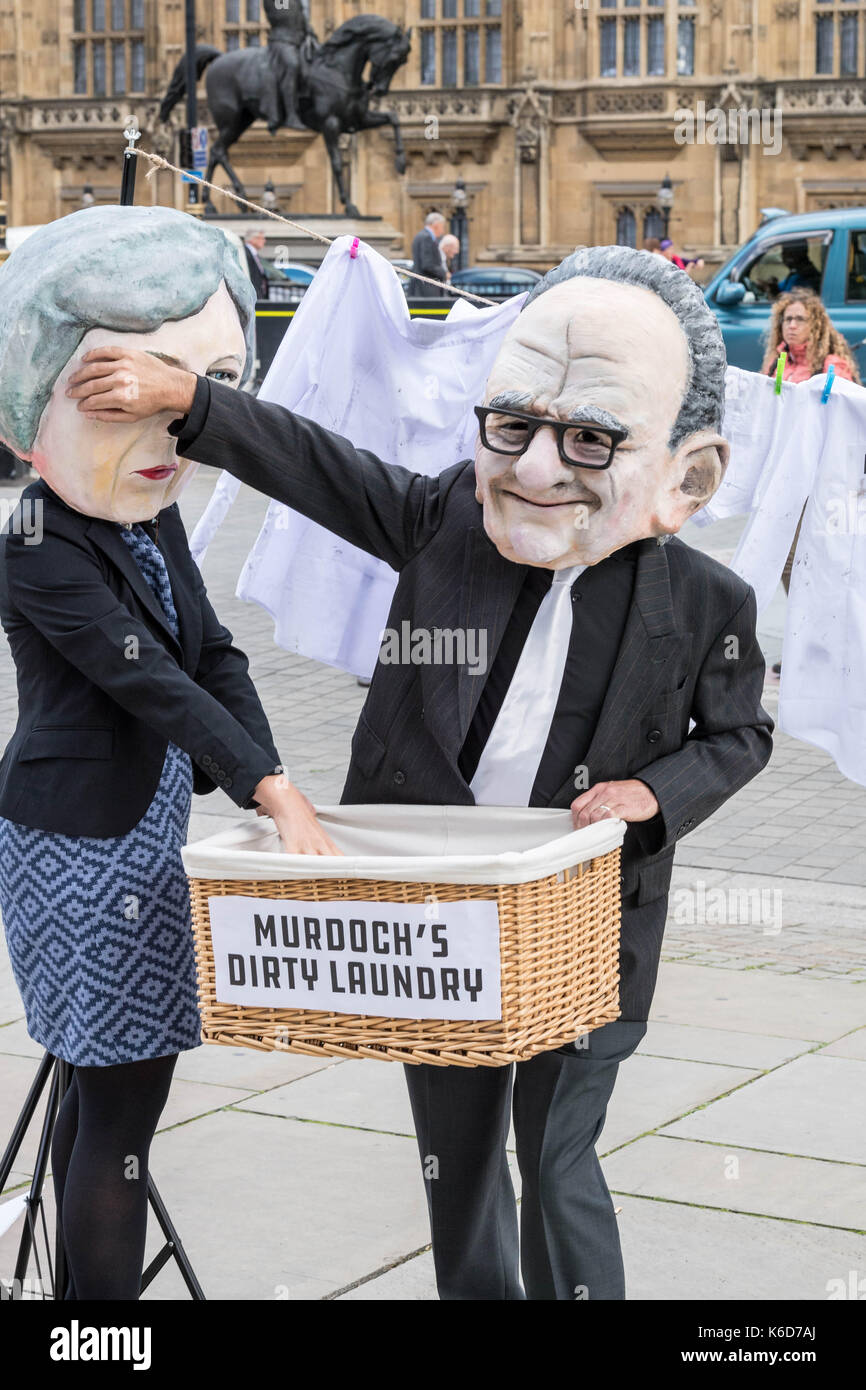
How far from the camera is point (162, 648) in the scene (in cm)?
302

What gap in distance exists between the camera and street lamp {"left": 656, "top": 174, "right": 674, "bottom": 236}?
131ft

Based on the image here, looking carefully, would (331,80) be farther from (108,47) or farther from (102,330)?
(102,330)

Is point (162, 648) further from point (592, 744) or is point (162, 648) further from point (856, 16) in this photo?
point (856, 16)

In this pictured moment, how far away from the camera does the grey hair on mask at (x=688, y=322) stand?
2.94 meters

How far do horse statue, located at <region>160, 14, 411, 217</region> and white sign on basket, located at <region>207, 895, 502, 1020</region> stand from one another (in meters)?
26.6

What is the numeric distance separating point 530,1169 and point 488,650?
782 mm

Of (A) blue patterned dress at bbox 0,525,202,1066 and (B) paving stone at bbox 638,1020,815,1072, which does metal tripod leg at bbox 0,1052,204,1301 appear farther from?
(B) paving stone at bbox 638,1020,815,1072

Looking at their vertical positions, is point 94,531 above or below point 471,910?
above

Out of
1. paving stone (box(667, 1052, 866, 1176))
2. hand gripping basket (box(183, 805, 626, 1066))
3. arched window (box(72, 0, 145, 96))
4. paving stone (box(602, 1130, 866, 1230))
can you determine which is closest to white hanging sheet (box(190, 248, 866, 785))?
paving stone (box(667, 1052, 866, 1176))

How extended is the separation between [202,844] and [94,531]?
0.60 m

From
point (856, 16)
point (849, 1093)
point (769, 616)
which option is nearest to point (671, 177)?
point (856, 16)

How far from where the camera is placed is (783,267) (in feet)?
56.4

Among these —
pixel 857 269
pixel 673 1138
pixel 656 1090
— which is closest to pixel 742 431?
pixel 656 1090

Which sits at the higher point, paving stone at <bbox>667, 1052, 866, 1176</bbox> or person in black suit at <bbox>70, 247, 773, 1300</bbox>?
person in black suit at <bbox>70, 247, 773, 1300</bbox>
